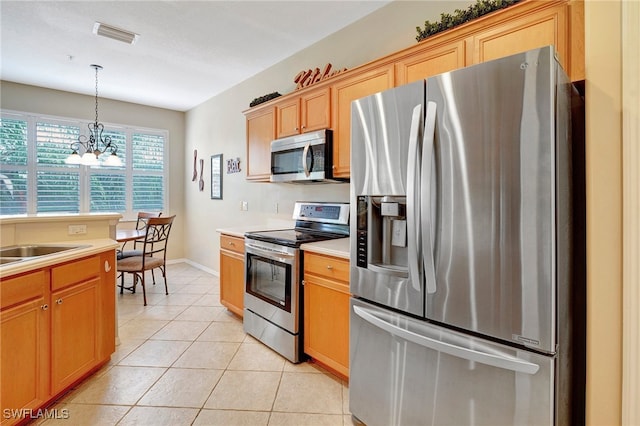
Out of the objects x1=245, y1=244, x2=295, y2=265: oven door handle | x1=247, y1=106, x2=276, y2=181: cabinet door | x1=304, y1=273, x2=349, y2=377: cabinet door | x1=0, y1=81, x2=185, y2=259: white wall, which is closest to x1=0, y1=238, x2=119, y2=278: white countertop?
x1=245, y1=244, x2=295, y2=265: oven door handle

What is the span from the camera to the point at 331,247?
2.22m

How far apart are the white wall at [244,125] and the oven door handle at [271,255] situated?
2.70ft

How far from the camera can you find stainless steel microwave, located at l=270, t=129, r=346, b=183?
263cm

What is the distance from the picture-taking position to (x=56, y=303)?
6.10 feet

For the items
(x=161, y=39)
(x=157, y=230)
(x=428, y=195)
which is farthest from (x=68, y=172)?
(x=428, y=195)

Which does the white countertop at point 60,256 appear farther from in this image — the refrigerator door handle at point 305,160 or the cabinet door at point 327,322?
the refrigerator door handle at point 305,160

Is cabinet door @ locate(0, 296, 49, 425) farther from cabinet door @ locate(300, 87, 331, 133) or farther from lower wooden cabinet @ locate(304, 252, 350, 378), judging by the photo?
cabinet door @ locate(300, 87, 331, 133)

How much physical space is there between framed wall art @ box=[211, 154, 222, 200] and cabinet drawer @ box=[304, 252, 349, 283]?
3.07 meters

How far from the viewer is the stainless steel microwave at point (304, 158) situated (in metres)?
2.63

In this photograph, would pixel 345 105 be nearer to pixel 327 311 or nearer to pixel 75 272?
pixel 327 311

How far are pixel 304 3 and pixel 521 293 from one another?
2.63 m

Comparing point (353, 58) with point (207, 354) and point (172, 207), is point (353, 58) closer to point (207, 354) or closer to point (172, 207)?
point (207, 354)

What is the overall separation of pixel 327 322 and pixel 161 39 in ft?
10.4

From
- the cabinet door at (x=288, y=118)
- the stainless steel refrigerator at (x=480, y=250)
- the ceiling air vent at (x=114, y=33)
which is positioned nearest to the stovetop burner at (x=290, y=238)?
the stainless steel refrigerator at (x=480, y=250)
